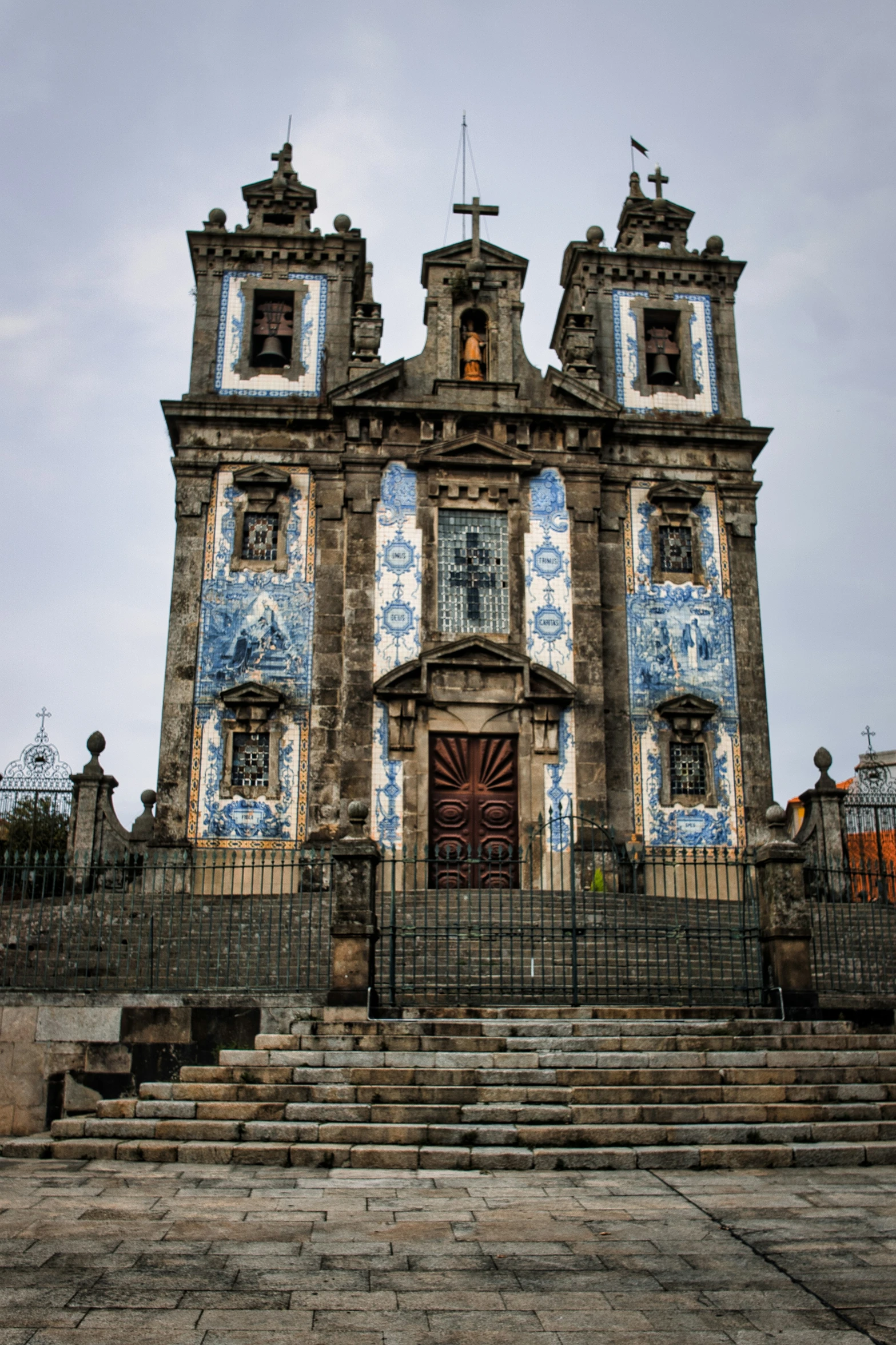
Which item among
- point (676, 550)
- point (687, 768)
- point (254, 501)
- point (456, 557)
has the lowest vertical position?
point (687, 768)

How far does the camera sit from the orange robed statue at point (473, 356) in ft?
70.8

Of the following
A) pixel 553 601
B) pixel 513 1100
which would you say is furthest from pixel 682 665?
pixel 513 1100

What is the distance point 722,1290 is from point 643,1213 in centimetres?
160

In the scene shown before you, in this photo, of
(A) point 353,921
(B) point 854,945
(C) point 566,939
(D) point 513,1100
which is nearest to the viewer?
(D) point 513,1100

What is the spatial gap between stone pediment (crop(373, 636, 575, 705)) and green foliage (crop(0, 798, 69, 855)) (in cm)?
555

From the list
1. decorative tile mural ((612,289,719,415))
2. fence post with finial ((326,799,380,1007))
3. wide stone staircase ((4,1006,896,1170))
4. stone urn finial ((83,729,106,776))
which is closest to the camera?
wide stone staircase ((4,1006,896,1170))

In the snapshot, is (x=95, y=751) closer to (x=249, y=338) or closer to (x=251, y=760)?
(x=251, y=760)

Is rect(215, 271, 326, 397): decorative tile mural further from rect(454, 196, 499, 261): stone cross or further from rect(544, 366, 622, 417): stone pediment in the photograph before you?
rect(544, 366, 622, 417): stone pediment

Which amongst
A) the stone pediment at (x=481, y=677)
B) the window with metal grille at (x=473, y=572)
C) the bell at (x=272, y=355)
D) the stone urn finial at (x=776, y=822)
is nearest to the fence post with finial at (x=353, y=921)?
the stone urn finial at (x=776, y=822)

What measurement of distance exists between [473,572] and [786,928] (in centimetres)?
975

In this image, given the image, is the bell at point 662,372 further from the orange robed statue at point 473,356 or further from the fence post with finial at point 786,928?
the fence post with finial at point 786,928

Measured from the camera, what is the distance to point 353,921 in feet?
37.9

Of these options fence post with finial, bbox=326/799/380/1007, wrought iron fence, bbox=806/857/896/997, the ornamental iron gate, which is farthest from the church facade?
fence post with finial, bbox=326/799/380/1007

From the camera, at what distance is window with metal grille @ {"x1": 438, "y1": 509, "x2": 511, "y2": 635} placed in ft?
65.7
